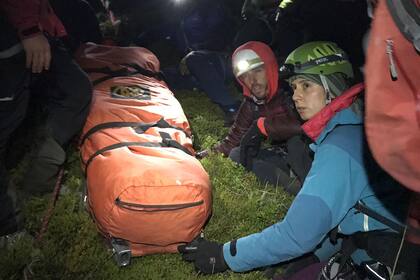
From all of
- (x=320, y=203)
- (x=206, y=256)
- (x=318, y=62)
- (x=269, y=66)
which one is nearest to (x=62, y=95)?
(x=206, y=256)

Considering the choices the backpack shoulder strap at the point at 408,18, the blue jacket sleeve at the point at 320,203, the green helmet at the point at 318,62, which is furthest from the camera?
the green helmet at the point at 318,62

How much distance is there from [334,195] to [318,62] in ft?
4.96

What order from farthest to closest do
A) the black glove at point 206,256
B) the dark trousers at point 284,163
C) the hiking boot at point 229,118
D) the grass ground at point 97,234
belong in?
the hiking boot at point 229,118, the dark trousers at point 284,163, the black glove at point 206,256, the grass ground at point 97,234

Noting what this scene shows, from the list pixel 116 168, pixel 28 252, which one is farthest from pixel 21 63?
pixel 28 252

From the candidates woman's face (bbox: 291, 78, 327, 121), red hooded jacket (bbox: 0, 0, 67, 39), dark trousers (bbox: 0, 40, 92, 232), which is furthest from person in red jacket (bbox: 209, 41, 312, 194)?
red hooded jacket (bbox: 0, 0, 67, 39)

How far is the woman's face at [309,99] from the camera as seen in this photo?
11.1 feet

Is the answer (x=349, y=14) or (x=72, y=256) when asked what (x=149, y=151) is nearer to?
(x=72, y=256)

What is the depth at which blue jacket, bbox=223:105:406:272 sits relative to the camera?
8.29 ft

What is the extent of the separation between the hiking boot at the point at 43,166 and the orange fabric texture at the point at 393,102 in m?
3.02

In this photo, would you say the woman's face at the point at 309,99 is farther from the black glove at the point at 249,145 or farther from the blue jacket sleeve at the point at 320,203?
the black glove at the point at 249,145

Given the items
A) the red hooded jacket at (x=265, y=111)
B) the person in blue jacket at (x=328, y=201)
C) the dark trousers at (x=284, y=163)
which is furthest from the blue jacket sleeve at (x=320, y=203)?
the red hooded jacket at (x=265, y=111)

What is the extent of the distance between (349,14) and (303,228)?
4.33 m

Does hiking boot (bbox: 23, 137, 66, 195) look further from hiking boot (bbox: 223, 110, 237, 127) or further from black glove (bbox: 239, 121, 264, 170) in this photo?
hiking boot (bbox: 223, 110, 237, 127)

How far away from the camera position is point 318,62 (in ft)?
Result: 11.7
